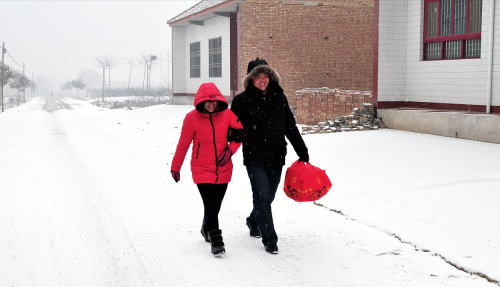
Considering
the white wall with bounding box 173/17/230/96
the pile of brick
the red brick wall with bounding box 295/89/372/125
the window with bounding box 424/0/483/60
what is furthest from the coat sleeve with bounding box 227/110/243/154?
the white wall with bounding box 173/17/230/96

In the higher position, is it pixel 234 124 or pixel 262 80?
pixel 262 80

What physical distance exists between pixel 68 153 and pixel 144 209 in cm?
576

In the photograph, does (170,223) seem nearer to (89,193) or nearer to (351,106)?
(89,193)

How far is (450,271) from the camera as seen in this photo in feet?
13.1

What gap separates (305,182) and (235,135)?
86 centimetres

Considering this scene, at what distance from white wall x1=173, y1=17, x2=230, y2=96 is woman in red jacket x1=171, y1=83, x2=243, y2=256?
63.3 feet

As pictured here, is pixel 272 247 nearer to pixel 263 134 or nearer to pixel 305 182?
pixel 305 182

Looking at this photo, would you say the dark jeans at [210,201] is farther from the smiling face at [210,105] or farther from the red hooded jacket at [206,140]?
the smiling face at [210,105]

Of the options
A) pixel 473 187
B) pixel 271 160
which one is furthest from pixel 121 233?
pixel 473 187

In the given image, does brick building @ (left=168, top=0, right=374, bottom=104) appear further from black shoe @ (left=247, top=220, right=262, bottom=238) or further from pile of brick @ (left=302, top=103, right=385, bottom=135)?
black shoe @ (left=247, top=220, right=262, bottom=238)

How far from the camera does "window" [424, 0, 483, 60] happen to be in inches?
464

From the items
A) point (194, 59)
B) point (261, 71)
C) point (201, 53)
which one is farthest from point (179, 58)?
point (261, 71)

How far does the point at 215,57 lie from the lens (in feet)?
82.3

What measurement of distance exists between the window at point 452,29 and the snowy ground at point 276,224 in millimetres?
3334
